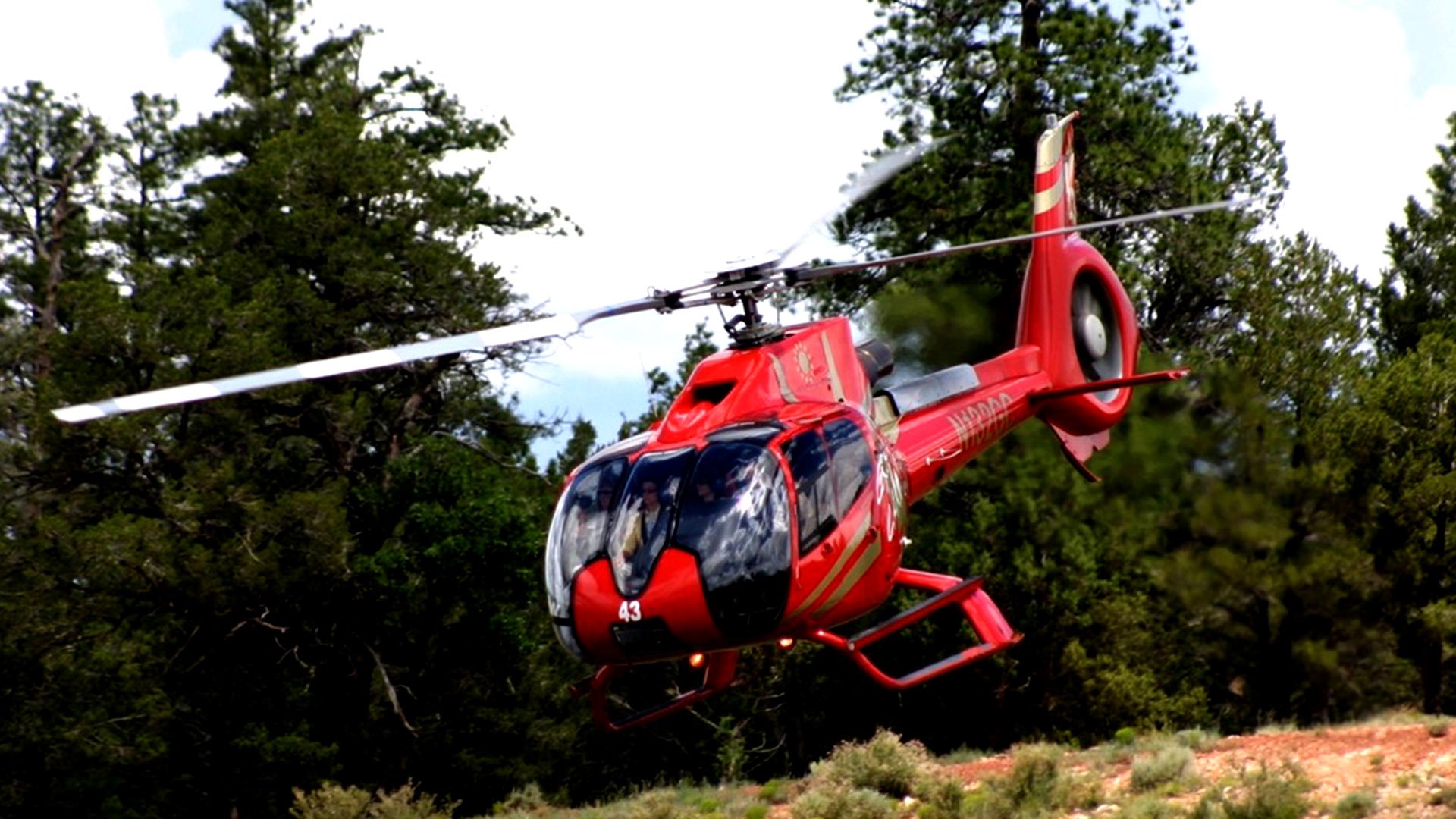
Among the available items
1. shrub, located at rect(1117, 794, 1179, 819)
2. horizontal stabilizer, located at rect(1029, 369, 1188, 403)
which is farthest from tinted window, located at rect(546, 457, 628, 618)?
shrub, located at rect(1117, 794, 1179, 819)

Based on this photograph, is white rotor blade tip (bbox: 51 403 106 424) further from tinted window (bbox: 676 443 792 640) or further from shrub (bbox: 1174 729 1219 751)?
shrub (bbox: 1174 729 1219 751)

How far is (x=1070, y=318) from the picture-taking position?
60.0ft

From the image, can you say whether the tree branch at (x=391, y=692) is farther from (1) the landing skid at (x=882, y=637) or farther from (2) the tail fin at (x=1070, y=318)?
(1) the landing skid at (x=882, y=637)

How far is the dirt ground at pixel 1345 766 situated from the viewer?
16312 millimetres

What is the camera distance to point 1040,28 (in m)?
29.5

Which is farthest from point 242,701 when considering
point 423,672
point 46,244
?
point 46,244

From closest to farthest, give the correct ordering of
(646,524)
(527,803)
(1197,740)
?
(646,524) < (1197,740) < (527,803)

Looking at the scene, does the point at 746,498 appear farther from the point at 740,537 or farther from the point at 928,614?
the point at 928,614

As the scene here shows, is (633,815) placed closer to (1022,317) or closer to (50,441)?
(1022,317)

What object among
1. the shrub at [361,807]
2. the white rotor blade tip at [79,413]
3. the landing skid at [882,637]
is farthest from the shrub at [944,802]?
the white rotor blade tip at [79,413]

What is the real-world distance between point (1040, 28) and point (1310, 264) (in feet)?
22.1

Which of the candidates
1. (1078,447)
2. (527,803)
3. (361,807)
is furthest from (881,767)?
(527,803)

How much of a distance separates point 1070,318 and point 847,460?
6462mm

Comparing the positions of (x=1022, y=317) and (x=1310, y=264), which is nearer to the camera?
(x=1022, y=317)
